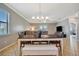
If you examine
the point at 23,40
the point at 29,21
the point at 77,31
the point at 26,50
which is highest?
the point at 29,21

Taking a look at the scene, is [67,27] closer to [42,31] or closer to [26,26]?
[42,31]

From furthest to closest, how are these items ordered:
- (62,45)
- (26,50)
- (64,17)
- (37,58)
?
(64,17)
(62,45)
(26,50)
(37,58)

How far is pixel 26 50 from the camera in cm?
261

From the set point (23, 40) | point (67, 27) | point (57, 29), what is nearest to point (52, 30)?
point (57, 29)

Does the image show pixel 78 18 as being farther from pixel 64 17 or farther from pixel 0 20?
pixel 0 20

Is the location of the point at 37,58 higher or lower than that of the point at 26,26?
lower

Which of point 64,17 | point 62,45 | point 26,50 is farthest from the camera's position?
point 64,17

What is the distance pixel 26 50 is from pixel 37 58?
123cm

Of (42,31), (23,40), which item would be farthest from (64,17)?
(23,40)

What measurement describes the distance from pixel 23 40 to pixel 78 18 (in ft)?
4.65

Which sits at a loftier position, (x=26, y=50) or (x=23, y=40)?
(x=23, y=40)

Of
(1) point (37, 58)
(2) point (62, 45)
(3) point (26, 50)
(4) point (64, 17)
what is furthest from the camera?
(4) point (64, 17)

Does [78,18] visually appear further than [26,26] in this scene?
No

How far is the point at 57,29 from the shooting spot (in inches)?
114
